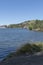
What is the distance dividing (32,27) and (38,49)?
450 ft

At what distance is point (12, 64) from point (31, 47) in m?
7.29

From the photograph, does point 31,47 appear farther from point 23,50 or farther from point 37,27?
point 37,27

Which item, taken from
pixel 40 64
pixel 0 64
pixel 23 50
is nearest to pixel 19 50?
pixel 23 50

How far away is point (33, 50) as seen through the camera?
63.8 ft

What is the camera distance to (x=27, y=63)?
41.8 feet

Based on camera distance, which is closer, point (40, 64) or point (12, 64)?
point (40, 64)

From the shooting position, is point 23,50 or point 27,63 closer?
point 27,63

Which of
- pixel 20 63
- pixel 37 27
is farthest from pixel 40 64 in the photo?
pixel 37 27

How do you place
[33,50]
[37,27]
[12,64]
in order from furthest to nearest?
1. [37,27]
2. [33,50]
3. [12,64]

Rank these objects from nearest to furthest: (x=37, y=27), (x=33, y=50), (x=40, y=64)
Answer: (x=40, y=64), (x=33, y=50), (x=37, y=27)

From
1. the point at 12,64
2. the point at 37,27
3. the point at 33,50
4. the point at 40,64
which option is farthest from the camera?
the point at 37,27

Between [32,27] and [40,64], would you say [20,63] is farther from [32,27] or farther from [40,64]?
[32,27]

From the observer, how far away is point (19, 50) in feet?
65.2

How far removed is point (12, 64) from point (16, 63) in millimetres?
320
